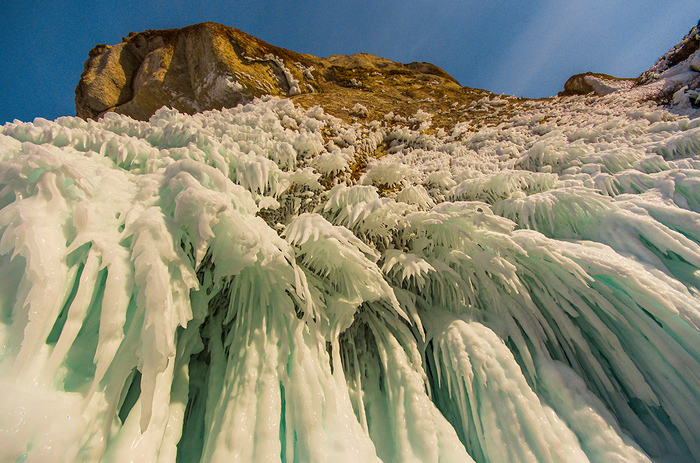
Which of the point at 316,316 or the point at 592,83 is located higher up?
the point at 592,83

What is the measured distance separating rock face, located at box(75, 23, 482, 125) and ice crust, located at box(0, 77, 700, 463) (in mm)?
7941

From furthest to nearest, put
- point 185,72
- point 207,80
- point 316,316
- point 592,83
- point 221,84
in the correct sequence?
point 592,83, point 185,72, point 207,80, point 221,84, point 316,316

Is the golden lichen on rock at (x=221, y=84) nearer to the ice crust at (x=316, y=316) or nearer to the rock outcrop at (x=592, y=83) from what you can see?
the ice crust at (x=316, y=316)

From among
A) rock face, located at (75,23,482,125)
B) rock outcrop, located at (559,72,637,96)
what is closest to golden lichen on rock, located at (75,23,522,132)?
rock face, located at (75,23,482,125)

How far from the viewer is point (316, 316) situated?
2.83 metres

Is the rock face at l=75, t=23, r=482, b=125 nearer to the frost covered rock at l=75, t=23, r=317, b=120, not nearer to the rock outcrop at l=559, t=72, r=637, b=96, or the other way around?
the frost covered rock at l=75, t=23, r=317, b=120

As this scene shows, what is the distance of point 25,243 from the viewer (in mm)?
Result: 1918

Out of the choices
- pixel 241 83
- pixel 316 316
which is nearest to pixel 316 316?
pixel 316 316

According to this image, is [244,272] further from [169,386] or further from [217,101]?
[217,101]

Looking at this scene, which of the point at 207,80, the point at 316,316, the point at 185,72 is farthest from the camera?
the point at 185,72

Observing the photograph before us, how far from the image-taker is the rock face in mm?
11445

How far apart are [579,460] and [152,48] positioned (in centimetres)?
2153

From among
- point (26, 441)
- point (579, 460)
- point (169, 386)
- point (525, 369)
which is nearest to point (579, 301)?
point (525, 369)

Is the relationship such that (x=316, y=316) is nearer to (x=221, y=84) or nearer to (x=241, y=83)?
(x=241, y=83)
